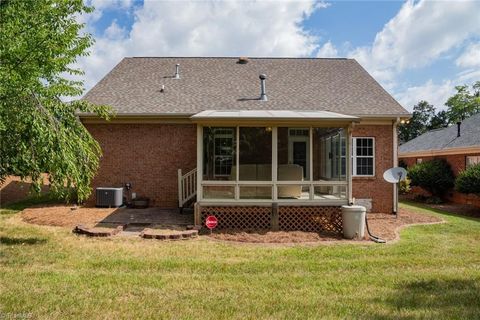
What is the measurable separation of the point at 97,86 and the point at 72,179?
356 inches

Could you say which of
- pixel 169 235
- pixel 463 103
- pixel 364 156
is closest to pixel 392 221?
pixel 364 156

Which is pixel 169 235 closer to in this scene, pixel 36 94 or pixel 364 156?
pixel 36 94

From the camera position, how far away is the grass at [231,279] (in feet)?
14.9

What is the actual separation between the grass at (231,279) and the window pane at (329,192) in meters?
2.09

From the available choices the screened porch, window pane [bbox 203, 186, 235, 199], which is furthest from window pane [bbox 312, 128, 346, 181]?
window pane [bbox 203, 186, 235, 199]

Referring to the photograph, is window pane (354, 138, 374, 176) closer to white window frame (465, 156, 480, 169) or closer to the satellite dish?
the satellite dish

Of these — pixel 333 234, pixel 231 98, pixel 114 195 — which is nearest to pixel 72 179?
pixel 114 195

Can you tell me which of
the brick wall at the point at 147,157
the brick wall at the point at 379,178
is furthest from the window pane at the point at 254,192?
the brick wall at the point at 379,178

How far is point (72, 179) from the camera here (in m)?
7.49

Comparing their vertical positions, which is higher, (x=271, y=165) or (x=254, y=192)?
(x=271, y=165)

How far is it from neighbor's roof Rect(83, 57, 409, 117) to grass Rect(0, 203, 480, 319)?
6.51m

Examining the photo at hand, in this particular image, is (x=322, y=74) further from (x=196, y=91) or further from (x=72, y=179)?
(x=72, y=179)

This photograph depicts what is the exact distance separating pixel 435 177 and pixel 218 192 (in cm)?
Result: 1353

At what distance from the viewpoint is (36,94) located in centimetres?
750
